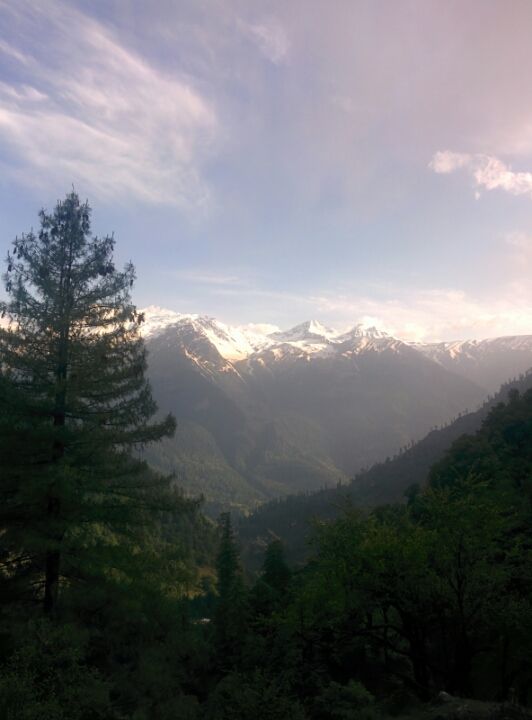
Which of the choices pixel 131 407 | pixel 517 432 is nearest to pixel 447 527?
pixel 131 407

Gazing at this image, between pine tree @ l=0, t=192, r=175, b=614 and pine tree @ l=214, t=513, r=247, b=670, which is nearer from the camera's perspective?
pine tree @ l=0, t=192, r=175, b=614

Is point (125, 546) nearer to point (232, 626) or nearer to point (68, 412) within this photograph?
point (68, 412)

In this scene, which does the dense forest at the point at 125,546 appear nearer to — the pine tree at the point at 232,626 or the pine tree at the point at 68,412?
the pine tree at the point at 68,412

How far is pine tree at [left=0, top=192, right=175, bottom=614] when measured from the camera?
14.3 meters

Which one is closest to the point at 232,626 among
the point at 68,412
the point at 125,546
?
the point at 125,546

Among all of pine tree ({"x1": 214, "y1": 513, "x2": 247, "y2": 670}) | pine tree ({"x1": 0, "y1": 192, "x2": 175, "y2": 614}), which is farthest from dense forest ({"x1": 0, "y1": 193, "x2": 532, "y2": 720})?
pine tree ({"x1": 214, "y1": 513, "x2": 247, "y2": 670})

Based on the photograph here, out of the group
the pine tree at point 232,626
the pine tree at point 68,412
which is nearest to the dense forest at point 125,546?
the pine tree at point 68,412

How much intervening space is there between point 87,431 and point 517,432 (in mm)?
69068

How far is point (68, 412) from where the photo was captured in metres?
15.8

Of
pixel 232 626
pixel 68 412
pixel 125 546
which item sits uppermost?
pixel 68 412

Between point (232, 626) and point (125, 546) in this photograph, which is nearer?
point (125, 546)

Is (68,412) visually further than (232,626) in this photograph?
No

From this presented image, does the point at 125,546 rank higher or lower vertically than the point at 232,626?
higher

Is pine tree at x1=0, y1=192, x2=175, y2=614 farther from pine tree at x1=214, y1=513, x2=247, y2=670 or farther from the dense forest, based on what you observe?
pine tree at x1=214, y1=513, x2=247, y2=670
